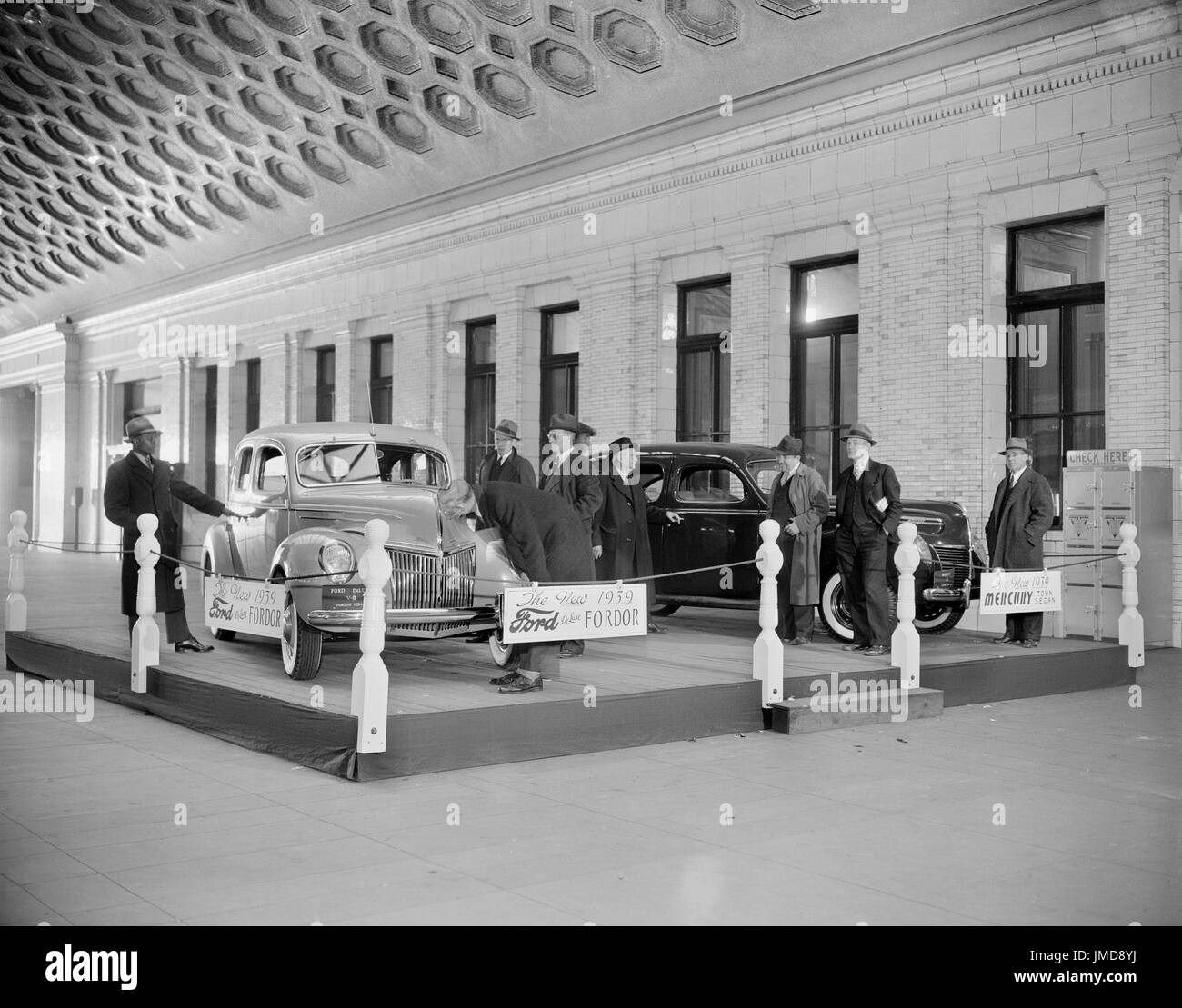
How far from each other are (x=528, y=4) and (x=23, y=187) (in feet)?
65.3

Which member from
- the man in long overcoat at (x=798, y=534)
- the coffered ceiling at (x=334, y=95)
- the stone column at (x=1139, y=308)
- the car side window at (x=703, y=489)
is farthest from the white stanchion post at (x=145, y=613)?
the coffered ceiling at (x=334, y=95)

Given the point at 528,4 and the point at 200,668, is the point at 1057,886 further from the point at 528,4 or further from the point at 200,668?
the point at 528,4

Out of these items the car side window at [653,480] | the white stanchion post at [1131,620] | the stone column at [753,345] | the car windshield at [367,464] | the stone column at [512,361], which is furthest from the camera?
the stone column at [512,361]

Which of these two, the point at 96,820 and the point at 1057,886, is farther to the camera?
the point at 96,820

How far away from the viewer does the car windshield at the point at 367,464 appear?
11.2 metres

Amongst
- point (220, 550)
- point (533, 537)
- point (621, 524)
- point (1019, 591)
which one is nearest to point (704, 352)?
point (621, 524)

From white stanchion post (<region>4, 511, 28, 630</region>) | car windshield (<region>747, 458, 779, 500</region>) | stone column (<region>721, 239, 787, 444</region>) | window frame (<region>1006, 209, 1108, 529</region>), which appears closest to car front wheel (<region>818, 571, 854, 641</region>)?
car windshield (<region>747, 458, 779, 500</region>)

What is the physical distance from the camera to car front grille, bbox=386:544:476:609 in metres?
9.16

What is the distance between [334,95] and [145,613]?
58.0ft

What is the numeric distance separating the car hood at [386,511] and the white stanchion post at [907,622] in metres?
3.42

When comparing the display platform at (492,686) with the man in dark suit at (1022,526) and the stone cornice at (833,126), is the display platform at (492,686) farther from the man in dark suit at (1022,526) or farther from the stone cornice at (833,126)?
the stone cornice at (833,126)

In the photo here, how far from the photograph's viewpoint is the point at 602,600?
342 inches

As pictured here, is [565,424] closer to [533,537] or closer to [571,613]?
[533,537]
